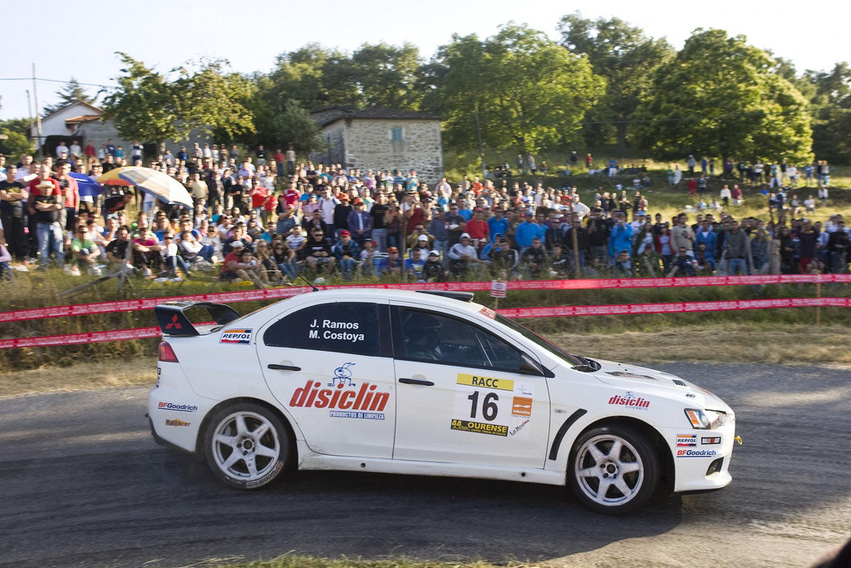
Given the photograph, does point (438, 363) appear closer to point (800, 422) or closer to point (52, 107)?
point (800, 422)

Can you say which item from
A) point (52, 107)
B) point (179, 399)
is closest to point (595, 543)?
point (179, 399)

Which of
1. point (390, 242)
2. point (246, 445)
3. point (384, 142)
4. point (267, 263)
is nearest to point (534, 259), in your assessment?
point (390, 242)

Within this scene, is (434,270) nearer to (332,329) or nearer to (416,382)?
(332,329)

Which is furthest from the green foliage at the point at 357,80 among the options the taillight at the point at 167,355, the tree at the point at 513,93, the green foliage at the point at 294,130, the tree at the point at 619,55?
the taillight at the point at 167,355

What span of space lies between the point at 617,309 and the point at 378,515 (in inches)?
347

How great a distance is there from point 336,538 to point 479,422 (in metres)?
1.40

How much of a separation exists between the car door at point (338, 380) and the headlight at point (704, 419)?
2338 mm

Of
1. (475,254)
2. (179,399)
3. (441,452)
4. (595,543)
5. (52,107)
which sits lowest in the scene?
(595,543)

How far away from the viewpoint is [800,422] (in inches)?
331

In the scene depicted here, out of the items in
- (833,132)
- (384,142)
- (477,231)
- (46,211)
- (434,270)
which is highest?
(833,132)

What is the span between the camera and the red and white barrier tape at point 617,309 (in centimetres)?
1172

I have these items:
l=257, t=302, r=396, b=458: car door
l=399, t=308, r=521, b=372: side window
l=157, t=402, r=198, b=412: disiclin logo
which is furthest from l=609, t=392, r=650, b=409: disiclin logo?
l=157, t=402, r=198, b=412: disiclin logo

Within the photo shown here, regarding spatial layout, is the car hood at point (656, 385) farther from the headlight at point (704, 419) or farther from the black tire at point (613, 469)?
the black tire at point (613, 469)

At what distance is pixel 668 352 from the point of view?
11680 millimetres
